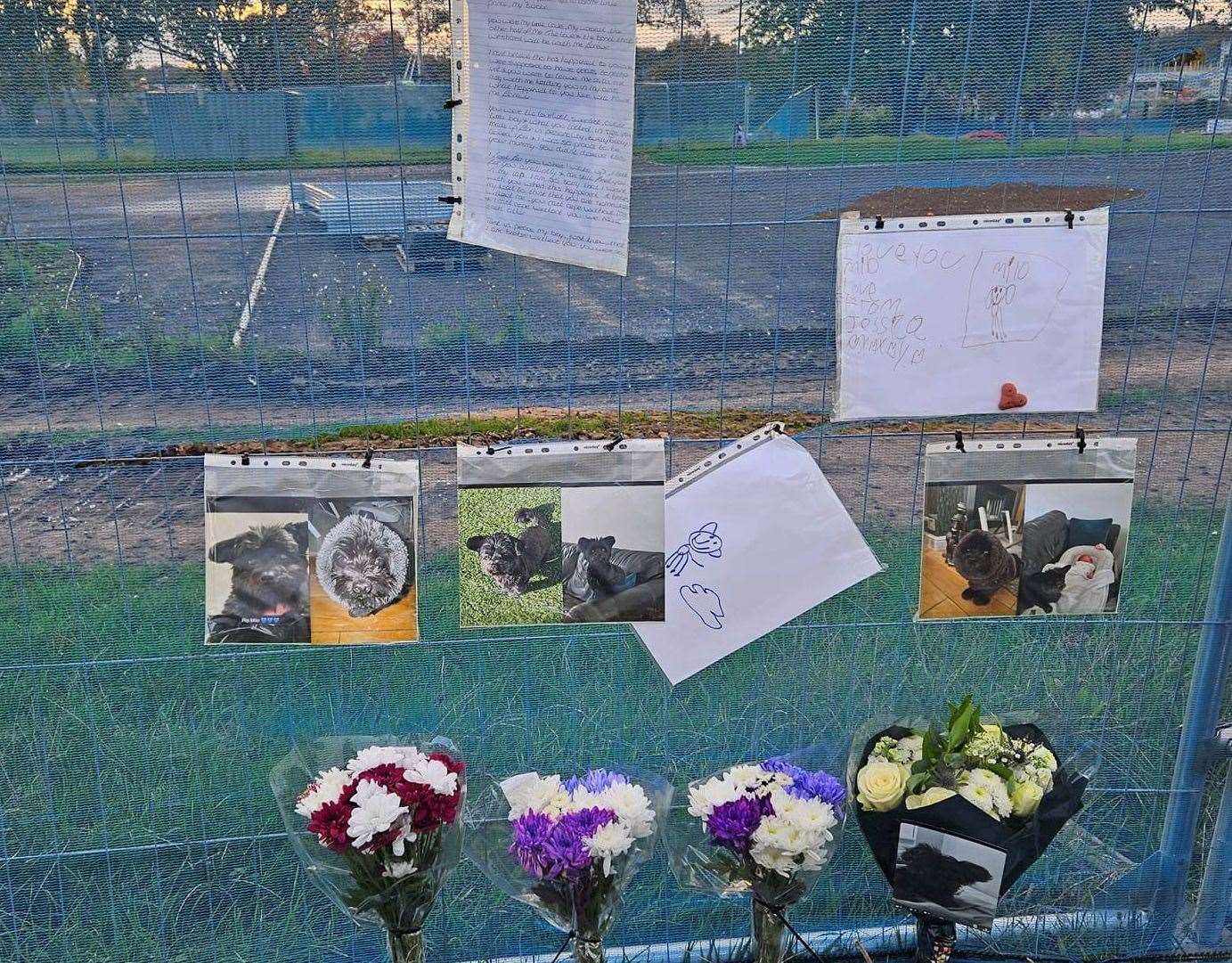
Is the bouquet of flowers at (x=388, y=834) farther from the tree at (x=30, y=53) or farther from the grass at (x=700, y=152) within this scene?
the tree at (x=30, y=53)

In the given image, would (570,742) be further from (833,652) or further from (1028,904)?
(1028,904)

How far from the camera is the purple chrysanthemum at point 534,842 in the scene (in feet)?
6.45

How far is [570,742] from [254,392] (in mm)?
964

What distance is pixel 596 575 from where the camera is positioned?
230cm

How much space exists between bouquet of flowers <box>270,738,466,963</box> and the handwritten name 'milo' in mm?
1100

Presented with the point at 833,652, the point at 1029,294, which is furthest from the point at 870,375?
the point at 833,652

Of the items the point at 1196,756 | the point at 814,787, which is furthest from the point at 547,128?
the point at 1196,756

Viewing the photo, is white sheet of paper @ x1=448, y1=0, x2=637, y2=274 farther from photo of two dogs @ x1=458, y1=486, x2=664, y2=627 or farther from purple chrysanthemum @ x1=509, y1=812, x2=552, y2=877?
purple chrysanthemum @ x1=509, y1=812, x2=552, y2=877

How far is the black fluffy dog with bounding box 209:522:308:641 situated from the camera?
223 centimetres

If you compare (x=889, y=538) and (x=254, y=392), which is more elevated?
(x=254, y=392)

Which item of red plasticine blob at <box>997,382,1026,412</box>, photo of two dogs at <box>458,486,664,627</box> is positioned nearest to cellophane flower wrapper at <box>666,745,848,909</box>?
photo of two dogs at <box>458,486,664,627</box>

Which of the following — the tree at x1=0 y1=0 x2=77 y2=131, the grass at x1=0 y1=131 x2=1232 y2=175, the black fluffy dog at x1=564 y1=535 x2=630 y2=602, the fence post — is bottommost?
the fence post

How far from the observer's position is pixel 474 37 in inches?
80.0

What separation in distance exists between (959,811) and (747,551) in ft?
2.08
